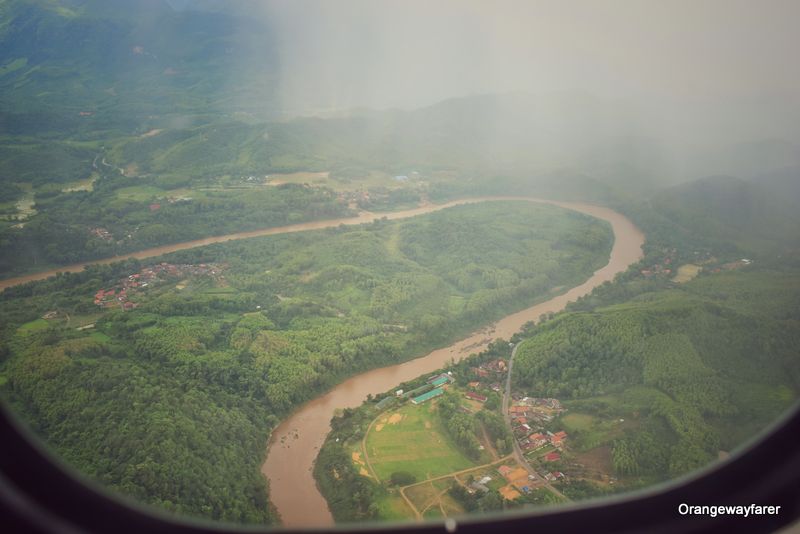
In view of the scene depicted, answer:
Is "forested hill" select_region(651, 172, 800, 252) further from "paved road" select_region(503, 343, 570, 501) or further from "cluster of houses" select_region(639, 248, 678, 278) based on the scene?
"paved road" select_region(503, 343, 570, 501)

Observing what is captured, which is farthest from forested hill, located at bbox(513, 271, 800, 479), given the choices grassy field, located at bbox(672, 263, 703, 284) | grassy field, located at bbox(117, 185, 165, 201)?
grassy field, located at bbox(117, 185, 165, 201)

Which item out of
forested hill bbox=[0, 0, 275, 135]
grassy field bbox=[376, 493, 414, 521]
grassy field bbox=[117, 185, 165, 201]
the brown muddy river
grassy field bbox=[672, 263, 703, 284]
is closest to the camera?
grassy field bbox=[376, 493, 414, 521]

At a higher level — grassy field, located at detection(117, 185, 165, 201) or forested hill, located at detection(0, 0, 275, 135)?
forested hill, located at detection(0, 0, 275, 135)

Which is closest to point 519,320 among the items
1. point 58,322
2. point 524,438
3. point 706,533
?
point 524,438

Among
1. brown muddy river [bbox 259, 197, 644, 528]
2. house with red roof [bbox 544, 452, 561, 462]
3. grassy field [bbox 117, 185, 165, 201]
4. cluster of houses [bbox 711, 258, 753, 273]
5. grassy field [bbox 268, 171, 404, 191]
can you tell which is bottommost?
brown muddy river [bbox 259, 197, 644, 528]

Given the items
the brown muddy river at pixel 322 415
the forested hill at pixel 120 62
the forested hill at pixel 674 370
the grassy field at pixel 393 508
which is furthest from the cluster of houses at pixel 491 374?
the forested hill at pixel 120 62

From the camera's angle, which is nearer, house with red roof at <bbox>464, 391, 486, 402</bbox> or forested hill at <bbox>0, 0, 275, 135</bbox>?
house with red roof at <bbox>464, 391, 486, 402</bbox>

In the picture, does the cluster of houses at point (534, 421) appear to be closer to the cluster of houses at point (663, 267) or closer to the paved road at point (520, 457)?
the paved road at point (520, 457)

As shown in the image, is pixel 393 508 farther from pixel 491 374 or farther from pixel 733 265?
pixel 733 265
